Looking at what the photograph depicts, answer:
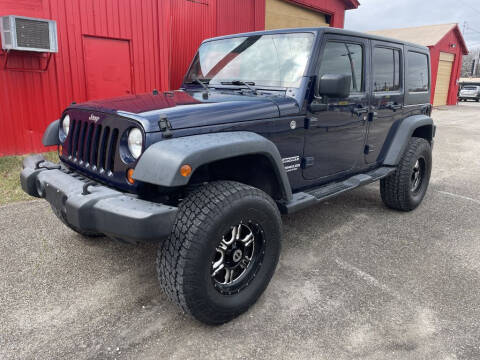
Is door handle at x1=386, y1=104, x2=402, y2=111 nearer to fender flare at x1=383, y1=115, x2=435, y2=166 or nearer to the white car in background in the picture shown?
fender flare at x1=383, y1=115, x2=435, y2=166

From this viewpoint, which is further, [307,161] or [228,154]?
[307,161]

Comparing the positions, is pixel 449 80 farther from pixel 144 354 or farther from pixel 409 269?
pixel 144 354

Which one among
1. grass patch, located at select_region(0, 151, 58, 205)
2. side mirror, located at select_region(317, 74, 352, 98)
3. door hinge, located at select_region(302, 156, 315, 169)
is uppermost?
side mirror, located at select_region(317, 74, 352, 98)

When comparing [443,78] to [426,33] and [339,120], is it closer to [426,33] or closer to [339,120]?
[426,33]

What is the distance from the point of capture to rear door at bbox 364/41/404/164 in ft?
12.3

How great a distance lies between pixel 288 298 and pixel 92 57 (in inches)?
233

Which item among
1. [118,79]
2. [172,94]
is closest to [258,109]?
[172,94]

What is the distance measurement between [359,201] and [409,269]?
1781 millimetres

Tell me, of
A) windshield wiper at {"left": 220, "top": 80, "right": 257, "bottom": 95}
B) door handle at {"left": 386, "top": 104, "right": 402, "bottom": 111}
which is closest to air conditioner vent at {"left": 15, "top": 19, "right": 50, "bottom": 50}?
windshield wiper at {"left": 220, "top": 80, "right": 257, "bottom": 95}

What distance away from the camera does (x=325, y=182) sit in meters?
3.39

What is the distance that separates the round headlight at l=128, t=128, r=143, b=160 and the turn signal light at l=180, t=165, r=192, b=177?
35 centimetres

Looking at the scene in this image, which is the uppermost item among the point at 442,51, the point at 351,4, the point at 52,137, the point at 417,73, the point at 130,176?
the point at 351,4

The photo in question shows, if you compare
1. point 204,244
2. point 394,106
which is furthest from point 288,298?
point 394,106

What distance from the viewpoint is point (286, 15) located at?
37.0 feet
